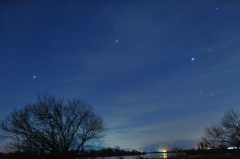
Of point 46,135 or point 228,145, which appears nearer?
point 46,135

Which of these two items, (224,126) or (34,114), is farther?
(224,126)

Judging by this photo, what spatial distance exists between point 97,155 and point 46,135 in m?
7.25

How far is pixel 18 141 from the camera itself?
22.7m

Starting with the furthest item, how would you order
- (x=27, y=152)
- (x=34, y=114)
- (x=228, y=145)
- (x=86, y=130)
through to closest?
1. (x=228, y=145)
2. (x=86, y=130)
3. (x=34, y=114)
4. (x=27, y=152)

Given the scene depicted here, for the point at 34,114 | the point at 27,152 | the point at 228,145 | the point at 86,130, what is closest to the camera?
the point at 27,152

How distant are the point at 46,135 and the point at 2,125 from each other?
15.6 ft

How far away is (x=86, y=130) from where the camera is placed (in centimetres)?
2630

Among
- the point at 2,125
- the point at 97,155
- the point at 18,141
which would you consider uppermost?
the point at 2,125

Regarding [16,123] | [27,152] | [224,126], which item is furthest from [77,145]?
[224,126]

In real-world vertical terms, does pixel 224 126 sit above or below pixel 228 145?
above

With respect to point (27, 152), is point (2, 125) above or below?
above

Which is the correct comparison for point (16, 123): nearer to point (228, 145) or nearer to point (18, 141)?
point (18, 141)

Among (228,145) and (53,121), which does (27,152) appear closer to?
(53,121)

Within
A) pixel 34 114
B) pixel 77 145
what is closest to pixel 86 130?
pixel 77 145
